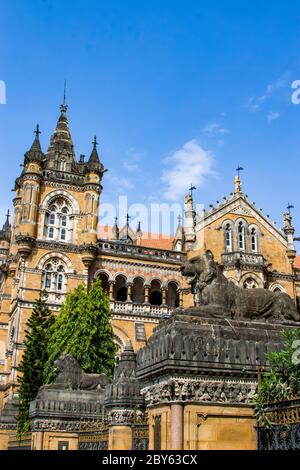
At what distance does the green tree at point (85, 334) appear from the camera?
92.1 ft

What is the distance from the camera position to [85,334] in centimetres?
2906

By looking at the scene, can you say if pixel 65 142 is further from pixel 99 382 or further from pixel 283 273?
pixel 99 382

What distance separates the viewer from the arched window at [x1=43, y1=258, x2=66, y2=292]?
128 ft

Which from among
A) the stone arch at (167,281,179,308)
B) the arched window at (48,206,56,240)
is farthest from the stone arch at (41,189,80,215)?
the stone arch at (167,281,179,308)

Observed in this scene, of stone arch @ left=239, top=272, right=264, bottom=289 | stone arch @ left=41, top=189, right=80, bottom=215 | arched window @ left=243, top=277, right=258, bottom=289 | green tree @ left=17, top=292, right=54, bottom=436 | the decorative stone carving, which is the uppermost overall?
stone arch @ left=41, top=189, right=80, bottom=215

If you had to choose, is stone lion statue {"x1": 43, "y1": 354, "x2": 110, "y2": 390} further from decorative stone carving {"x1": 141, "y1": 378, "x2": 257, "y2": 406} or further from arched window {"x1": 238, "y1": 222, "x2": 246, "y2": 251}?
arched window {"x1": 238, "y1": 222, "x2": 246, "y2": 251}

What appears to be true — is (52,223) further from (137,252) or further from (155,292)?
(155,292)

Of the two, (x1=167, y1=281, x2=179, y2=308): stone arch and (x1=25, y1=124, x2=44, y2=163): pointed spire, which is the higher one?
(x1=25, y1=124, x2=44, y2=163): pointed spire

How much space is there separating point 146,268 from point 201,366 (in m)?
34.5

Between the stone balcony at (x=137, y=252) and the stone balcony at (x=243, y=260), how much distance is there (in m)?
3.24

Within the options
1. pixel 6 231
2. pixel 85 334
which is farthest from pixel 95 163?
pixel 85 334

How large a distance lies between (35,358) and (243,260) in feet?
58.4

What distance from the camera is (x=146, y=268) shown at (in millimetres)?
42781

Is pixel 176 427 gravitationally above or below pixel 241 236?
below
